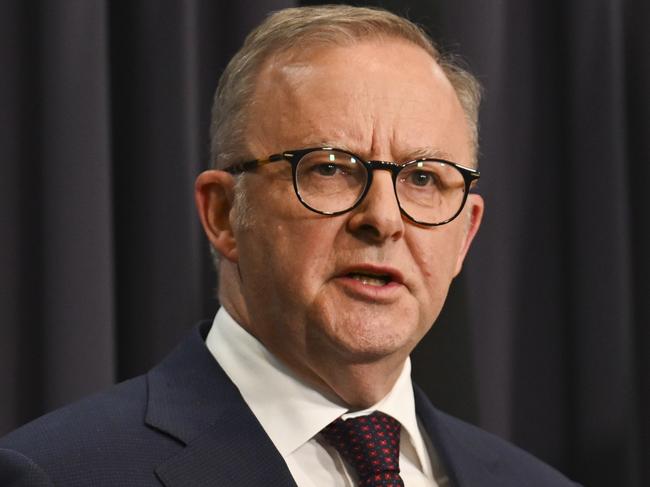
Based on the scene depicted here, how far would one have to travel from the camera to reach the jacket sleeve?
1.22m

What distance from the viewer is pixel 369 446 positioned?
144 centimetres

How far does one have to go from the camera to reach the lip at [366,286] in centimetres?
140

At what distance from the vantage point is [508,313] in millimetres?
2086

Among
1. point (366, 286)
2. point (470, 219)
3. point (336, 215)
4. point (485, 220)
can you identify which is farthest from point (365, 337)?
point (485, 220)

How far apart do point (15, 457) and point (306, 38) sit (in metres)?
0.72

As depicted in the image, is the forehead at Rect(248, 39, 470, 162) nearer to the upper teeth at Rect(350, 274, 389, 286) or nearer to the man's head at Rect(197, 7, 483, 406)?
the man's head at Rect(197, 7, 483, 406)

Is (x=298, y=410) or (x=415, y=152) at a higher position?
(x=415, y=152)

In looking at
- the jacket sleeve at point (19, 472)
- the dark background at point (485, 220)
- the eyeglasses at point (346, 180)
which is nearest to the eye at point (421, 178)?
the eyeglasses at point (346, 180)

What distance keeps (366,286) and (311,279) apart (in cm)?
8

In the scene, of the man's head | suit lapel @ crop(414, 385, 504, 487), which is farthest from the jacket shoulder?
the man's head

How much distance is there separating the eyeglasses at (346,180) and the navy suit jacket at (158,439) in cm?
29

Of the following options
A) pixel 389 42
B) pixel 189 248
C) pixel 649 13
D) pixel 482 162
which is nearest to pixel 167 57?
pixel 189 248

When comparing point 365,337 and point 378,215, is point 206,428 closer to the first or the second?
point 365,337

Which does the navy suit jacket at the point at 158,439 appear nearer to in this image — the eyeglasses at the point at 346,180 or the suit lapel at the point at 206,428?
the suit lapel at the point at 206,428
